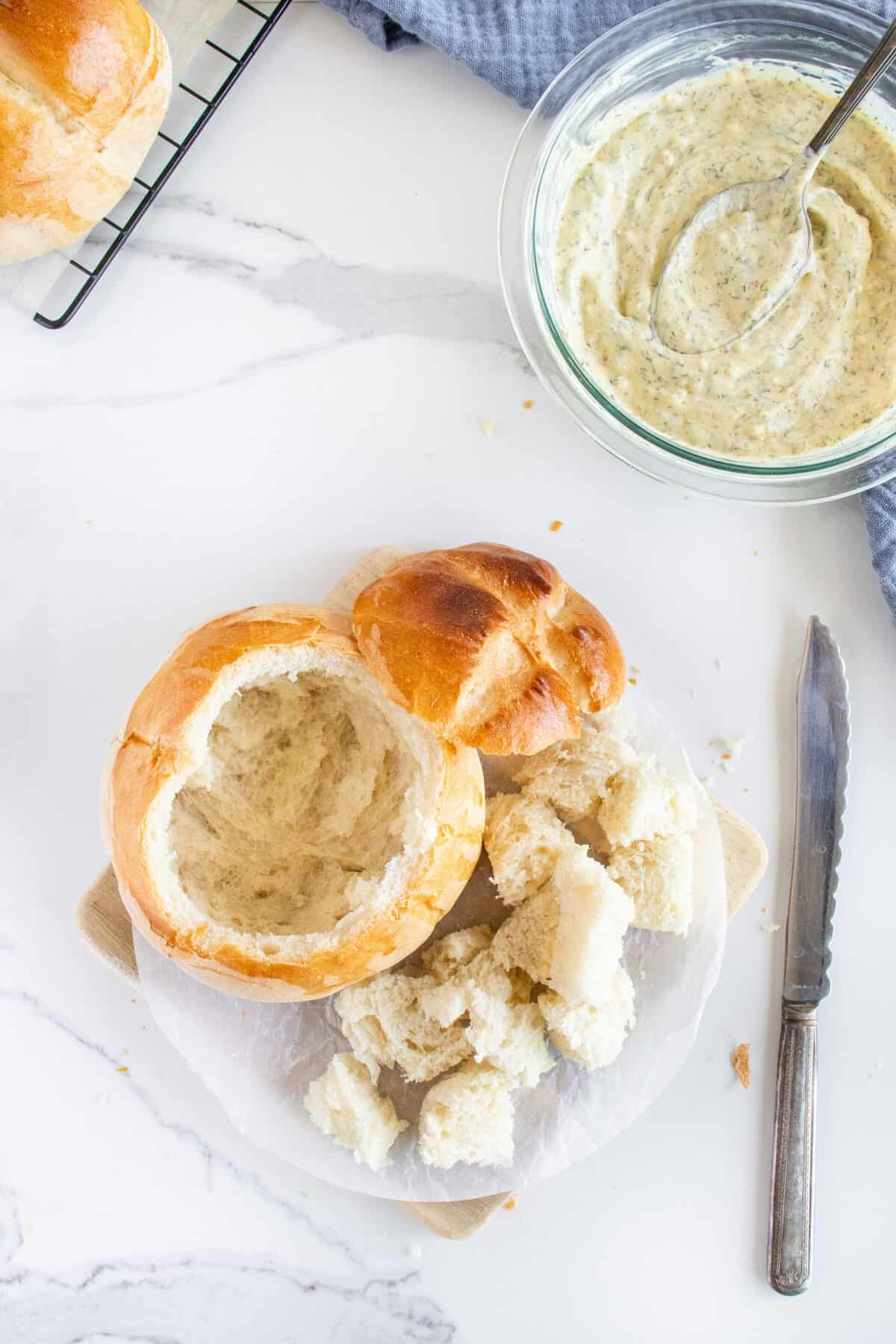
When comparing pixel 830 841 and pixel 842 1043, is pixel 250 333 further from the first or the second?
pixel 842 1043

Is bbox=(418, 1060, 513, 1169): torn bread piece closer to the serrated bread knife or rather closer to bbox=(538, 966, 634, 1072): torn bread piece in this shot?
bbox=(538, 966, 634, 1072): torn bread piece

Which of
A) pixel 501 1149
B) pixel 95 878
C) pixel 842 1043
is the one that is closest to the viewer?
pixel 501 1149

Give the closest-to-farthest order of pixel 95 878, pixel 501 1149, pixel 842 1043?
1. pixel 501 1149
2. pixel 95 878
3. pixel 842 1043

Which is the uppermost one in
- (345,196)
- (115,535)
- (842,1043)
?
(345,196)

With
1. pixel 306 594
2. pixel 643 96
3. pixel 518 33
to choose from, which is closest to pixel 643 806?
pixel 306 594

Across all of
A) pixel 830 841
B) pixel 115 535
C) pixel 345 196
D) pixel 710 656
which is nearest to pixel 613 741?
pixel 710 656

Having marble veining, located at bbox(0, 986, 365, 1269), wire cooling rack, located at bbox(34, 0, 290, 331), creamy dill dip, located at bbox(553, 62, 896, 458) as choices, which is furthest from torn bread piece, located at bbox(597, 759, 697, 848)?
wire cooling rack, located at bbox(34, 0, 290, 331)

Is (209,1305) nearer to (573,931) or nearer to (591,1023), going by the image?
(591,1023)

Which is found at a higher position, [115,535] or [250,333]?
[250,333]
